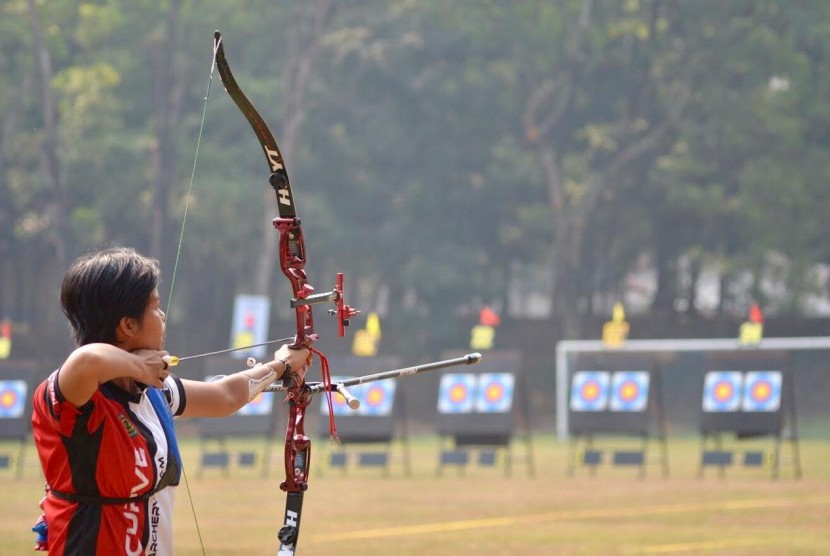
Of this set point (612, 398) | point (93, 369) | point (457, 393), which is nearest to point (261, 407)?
point (457, 393)

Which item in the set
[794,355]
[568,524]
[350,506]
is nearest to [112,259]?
[568,524]

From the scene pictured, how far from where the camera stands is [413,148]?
94.1 feet

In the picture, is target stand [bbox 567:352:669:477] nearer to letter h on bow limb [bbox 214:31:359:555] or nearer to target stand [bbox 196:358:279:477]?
target stand [bbox 196:358:279:477]

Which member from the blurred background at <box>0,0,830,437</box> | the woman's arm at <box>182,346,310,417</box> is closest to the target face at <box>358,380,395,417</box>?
the blurred background at <box>0,0,830,437</box>

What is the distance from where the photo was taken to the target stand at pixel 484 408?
1502 centimetres

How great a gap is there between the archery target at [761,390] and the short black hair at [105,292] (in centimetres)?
1199

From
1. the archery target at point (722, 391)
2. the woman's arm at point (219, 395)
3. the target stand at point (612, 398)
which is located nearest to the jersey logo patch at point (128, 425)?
the woman's arm at point (219, 395)

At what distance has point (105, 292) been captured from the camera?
9.86ft

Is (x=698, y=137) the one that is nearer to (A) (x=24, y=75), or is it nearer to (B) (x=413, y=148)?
(B) (x=413, y=148)

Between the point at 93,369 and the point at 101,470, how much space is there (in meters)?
0.22

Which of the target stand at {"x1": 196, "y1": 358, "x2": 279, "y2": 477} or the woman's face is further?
the target stand at {"x1": 196, "y1": 358, "x2": 279, "y2": 477}

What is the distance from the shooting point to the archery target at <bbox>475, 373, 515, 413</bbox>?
50.3 ft

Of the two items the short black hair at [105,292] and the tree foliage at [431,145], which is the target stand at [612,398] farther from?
the short black hair at [105,292]

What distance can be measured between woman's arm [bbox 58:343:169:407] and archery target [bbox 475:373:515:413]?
12419 mm
